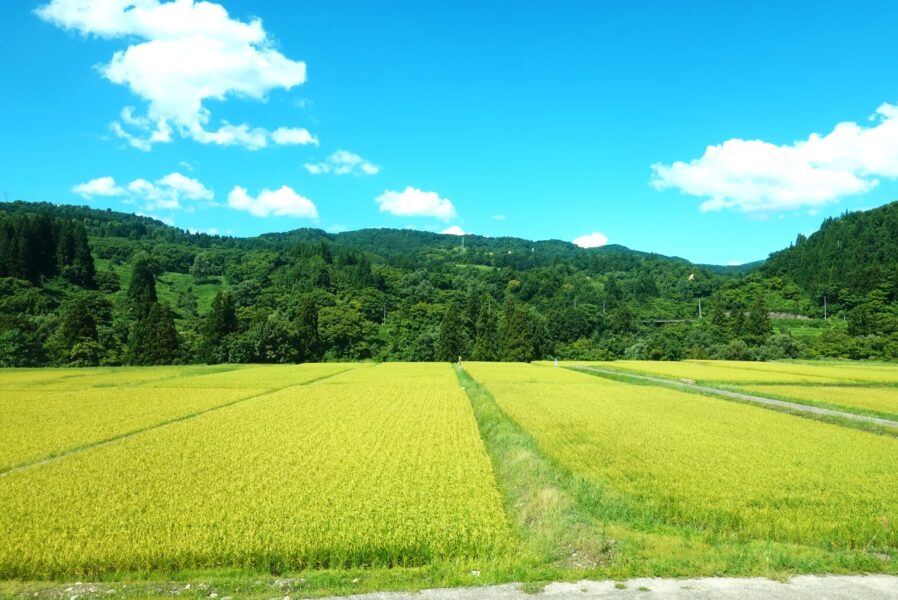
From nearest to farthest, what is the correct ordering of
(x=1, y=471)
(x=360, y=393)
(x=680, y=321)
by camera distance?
(x=1, y=471), (x=360, y=393), (x=680, y=321)

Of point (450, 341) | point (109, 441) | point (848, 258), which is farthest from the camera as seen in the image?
point (848, 258)

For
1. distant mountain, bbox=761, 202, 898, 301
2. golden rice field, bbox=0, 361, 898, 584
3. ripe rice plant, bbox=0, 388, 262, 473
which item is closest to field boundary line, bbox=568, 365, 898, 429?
golden rice field, bbox=0, 361, 898, 584

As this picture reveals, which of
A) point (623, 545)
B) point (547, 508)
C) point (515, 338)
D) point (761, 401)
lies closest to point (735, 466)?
point (547, 508)

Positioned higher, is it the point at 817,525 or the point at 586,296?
the point at 586,296

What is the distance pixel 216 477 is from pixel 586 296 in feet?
396

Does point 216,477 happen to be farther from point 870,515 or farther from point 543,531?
point 870,515

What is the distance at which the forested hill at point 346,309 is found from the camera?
68875 mm

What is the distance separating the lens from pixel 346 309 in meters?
98.4

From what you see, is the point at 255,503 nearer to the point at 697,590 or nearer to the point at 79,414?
the point at 697,590

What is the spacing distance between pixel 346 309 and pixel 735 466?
89132mm

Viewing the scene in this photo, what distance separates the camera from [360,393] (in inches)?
1192

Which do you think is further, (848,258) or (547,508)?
(848,258)

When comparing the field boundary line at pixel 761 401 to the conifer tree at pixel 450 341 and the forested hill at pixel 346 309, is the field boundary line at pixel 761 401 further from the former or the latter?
the forested hill at pixel 346 309

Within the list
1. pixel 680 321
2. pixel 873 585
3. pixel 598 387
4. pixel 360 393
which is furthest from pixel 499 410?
pixel 680 321
